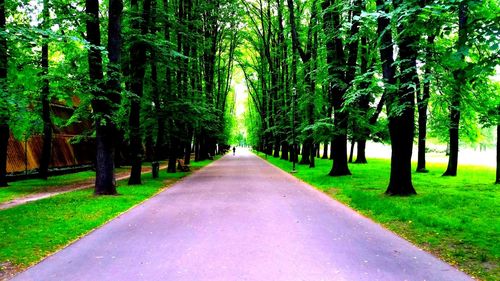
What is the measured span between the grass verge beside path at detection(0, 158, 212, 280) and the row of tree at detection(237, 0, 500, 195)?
6.60 meters

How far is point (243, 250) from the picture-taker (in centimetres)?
667

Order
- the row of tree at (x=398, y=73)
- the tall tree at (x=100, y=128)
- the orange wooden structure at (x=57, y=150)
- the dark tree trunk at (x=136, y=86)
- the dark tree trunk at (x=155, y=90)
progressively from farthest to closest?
1. the orange wooden structure at (x=57, y=150)
2. the dark tree trunk at (x=155, y=90)
3. the dark tree trunk at (x=136, y=86)
4. the tall tree at (x=100, y=128)
5. the row of tree at (x=398, y=73)

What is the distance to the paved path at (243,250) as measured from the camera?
5.52 meters

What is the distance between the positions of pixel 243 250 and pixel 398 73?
9.20 meters

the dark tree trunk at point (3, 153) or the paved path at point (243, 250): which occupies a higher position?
the dark tree trunk at point (3, 153)

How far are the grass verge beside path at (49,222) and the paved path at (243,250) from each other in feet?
1.22

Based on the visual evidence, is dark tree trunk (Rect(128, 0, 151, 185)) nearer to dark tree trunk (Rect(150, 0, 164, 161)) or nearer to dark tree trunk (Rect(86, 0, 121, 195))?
dark tree trunk (Rect(150, 0, 164, 161))

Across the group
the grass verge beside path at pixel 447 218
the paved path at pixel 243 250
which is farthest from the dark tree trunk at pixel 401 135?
the paved path at pixel 243 250

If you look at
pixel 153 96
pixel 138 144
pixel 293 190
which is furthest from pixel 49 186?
pixel 293 190

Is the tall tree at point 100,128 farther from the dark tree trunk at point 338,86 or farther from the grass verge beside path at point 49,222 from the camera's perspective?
the dark tree trunk at point 338,86

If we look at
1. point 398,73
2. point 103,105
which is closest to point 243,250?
point 398,73

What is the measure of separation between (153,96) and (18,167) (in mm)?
8527

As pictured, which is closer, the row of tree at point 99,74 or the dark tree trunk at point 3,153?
the row of tree at point 99,74

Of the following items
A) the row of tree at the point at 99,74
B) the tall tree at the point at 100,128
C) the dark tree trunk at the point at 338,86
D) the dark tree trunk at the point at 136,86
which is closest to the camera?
the row of tree at the point at 99,74
